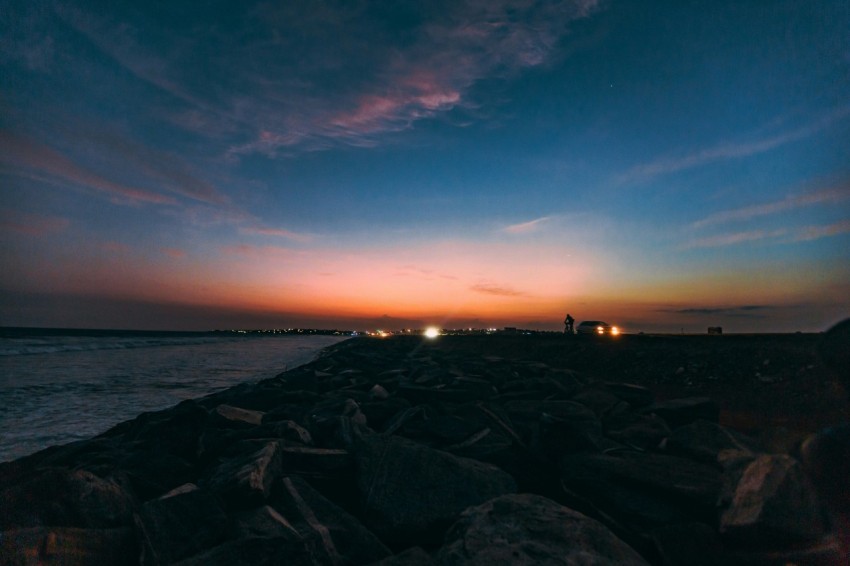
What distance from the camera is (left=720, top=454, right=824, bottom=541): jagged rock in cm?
231

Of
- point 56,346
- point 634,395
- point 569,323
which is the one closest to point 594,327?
point 569,323

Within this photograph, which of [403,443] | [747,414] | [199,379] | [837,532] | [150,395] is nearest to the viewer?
[837,532]

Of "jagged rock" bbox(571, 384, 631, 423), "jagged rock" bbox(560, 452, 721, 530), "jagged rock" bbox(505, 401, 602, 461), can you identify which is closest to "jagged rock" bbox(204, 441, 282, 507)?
"jagged rock" bbox(560, 452, 721, 530)

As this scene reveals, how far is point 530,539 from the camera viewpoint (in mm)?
2055

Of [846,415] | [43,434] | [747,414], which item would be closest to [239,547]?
[43,434]

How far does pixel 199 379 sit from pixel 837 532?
18.3 m

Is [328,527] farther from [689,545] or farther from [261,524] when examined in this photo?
[689,545]

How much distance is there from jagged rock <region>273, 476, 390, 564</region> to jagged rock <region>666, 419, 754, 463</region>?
304cm

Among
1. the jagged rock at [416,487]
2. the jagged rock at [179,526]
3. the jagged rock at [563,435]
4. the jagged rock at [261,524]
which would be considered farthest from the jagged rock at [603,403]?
the jagged rock at [179,526]

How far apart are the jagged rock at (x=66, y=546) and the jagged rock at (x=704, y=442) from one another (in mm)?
4455

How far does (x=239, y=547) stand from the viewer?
203 centimetres

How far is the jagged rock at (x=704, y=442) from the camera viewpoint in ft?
12.3

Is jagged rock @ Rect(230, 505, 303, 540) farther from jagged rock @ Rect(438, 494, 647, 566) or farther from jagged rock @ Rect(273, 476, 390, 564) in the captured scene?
jagged rock @ Rect(438, 494, 647, 566)

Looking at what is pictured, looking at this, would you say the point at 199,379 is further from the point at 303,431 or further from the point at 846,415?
the point at 846,415
